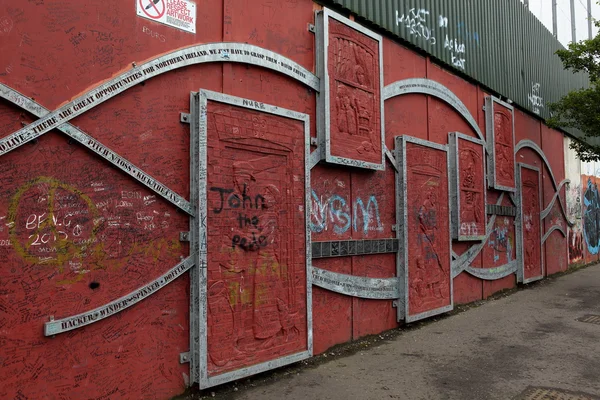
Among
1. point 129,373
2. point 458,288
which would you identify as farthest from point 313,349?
point 458,288

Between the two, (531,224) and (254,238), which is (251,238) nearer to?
(254,238)

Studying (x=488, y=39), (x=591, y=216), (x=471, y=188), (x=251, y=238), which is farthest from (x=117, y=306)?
(x=591, y=216)

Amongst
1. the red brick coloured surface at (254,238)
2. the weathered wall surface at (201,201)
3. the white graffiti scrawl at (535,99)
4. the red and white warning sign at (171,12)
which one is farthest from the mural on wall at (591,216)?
the red and white warning sign at (171,12)

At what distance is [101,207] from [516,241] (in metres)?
10.6

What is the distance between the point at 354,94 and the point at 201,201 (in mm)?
3060

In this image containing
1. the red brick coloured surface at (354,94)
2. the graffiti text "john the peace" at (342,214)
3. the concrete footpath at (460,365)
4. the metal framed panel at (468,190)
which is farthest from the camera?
the metal framed panel at (468,190)

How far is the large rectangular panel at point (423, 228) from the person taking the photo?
24.9 feet

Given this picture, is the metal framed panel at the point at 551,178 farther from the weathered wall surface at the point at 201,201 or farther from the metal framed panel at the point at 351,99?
the metal framed panel at the point at 351,99

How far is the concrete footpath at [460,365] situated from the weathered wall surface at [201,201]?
0.28 metres

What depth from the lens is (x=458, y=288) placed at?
9.45m

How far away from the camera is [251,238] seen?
5.18 m

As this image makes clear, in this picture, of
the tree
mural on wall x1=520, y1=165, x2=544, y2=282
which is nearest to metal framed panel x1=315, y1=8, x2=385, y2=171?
mural on wall x1=520, y1=165, x2=544, y2=282

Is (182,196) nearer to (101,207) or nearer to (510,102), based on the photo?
(101,207)

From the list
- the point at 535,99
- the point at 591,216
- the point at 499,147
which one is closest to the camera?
the point at 499,147
